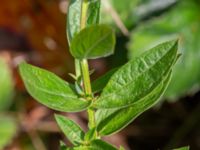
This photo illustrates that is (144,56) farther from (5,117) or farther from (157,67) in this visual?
(5,117)

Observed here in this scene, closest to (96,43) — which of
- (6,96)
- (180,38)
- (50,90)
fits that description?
(50,90)

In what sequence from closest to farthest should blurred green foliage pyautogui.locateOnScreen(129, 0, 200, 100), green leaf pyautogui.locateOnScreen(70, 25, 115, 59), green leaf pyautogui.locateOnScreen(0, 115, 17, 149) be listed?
green leaf pyautogui.locateOnScreen(70, 25, 115, 59)
blurred green foliage pyautogui.locateOnScreen(129, 0, 200, 100)
green leaf pyautogui.locateOnScreen(0, 115, 17, 149)

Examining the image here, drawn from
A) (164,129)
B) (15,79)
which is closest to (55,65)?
(15,79)

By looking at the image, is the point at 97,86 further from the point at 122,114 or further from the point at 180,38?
the point at 180,38

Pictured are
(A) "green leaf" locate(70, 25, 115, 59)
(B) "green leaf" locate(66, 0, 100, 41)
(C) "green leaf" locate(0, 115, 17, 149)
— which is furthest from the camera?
(C) "green leaf" locate(0, 115, 17, 149)

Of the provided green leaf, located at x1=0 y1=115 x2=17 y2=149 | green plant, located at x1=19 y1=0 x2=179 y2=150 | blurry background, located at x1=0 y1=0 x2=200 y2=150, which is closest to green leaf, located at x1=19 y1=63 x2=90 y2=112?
green plant, located at x1=19 y1=0 x2=179 y2=150

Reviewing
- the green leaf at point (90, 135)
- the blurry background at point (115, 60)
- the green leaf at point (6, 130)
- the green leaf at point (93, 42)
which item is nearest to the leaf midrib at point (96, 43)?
the green leaf at point (93, 42)

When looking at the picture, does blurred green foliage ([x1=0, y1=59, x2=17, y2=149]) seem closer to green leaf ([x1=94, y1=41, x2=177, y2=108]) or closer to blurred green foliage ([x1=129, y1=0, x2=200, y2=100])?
blurred green foliage ([x1=129, y1=0, x2=200, y2=100])
